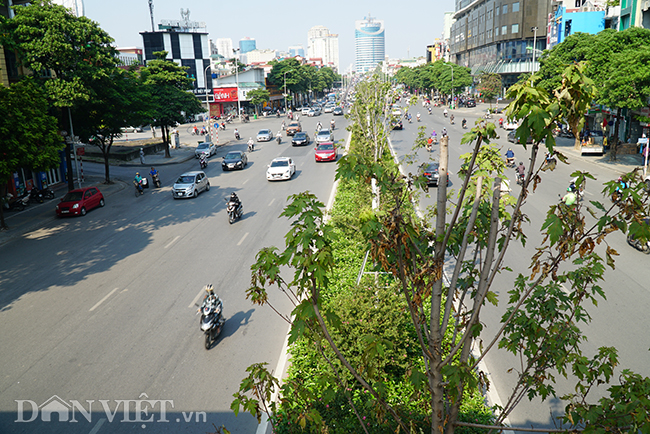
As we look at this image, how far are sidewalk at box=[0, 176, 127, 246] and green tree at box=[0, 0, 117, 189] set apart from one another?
19.8 feet

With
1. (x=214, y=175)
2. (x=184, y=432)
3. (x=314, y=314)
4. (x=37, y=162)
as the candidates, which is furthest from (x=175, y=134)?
(x=314, y=314)

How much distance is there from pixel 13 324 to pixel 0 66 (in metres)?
20.0

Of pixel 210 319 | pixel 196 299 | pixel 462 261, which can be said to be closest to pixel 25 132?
pixel 196 299

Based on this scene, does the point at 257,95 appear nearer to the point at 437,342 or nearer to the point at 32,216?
the point at 32,216

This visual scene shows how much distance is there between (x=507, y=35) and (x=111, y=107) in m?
88.1

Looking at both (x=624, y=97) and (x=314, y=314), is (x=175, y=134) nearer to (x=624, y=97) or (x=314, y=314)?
(x=624, y=97)

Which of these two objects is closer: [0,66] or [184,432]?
[184,432]

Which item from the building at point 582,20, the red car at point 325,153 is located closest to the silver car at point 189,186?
the red car at point 325,153

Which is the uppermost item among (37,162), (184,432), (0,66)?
(0,66)

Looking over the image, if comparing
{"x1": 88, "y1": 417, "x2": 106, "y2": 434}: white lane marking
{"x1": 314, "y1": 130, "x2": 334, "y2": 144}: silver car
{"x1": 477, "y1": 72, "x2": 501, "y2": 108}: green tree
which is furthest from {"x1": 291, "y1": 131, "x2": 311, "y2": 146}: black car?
{"x1": 477, "y1": 72, "x2": 501, "y2": 108}: green tree

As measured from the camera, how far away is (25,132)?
21047 millimetres

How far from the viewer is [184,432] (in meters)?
8.71

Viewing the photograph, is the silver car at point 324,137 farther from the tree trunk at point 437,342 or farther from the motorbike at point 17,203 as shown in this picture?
the tree trunk at point 437,342

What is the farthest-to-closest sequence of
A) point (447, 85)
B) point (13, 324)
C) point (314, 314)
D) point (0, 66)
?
point (447, 85), point (0, 66), point (13, 324), point (314, 314)
